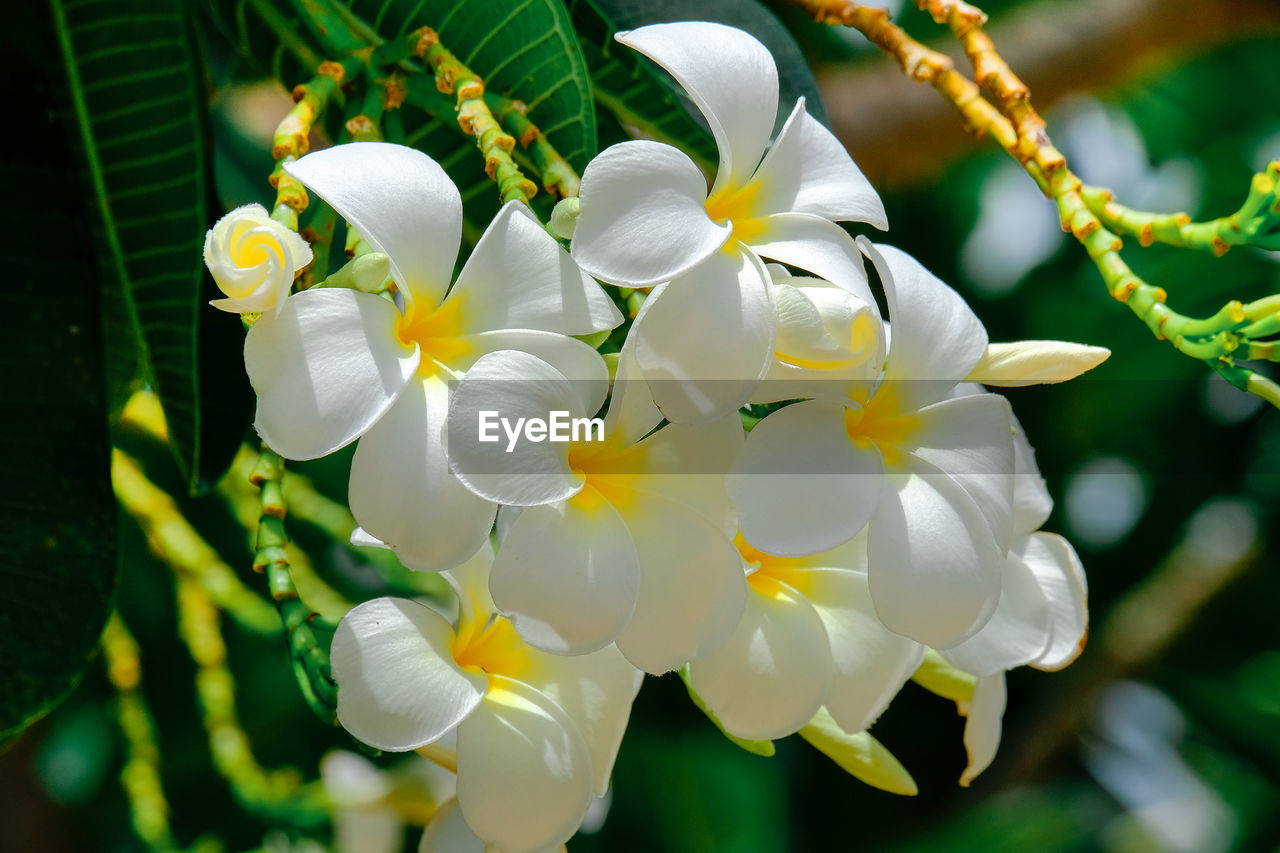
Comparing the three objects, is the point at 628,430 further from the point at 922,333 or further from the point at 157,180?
the point at 157,180

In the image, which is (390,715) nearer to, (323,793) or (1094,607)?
(323,793)

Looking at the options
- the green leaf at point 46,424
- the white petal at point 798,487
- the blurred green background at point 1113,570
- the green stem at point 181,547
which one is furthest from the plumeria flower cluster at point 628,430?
the blurred green background at point 1113,570

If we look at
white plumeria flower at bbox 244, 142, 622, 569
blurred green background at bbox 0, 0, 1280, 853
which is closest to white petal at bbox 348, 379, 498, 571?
white plumeria flower at bbox 244, 142, 622, 569

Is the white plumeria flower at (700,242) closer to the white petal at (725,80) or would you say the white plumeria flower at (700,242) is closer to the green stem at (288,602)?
the white petal at (725,80)

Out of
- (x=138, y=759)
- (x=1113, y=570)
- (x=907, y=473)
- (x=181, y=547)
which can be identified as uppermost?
(x=907, y=473)

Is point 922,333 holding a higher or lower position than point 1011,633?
higher

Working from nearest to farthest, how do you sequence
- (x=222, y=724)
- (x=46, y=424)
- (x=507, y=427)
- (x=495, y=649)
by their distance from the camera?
(x=507, y=427)
(x=495, y=649)
(x=46, y=424)
(x=222, y=724)

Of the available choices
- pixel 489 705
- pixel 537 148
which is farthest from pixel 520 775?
pixel 537 148
